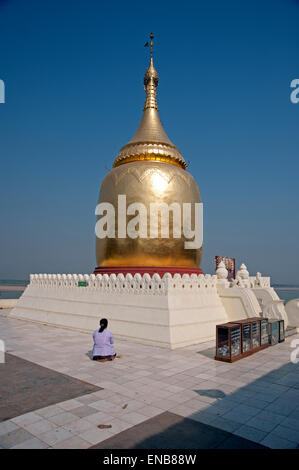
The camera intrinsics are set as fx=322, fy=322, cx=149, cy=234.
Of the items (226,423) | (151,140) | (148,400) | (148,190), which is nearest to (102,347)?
(148,400)

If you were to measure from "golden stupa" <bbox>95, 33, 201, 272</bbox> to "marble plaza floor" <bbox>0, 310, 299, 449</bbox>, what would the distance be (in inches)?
325

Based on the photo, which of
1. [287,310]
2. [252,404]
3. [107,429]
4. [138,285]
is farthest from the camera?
[287,310]

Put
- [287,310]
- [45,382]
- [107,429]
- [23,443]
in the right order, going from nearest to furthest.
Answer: [23,443] → [107,429] → [45,382] → [287,310]

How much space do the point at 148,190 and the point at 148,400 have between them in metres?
14.8

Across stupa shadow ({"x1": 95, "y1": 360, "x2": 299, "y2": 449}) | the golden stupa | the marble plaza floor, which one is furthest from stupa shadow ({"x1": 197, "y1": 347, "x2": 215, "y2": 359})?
the golden stupa

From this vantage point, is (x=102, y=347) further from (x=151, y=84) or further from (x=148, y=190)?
(x=151, y=84)

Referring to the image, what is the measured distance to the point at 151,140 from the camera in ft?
76.2

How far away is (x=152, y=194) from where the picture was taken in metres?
20.4

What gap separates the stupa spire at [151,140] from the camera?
2261cm

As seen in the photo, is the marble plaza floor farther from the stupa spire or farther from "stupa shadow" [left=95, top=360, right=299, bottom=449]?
the stupa spire

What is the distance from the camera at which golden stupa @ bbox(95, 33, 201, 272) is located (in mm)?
19734
